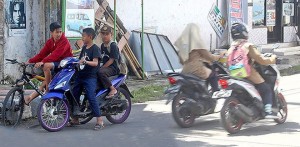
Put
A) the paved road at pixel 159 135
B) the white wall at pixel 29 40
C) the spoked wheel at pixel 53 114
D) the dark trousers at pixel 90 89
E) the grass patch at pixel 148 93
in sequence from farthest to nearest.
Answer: the white wall at pixel 29 40 → the grass patch at pixel 148 93 → the dark trousers at pixel 90 89 → the spoked wheel at pixel 53 114 → the paved road at pixel 159 135

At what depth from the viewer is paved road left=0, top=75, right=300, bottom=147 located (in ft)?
28.5

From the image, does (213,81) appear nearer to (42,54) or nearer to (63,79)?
(63,79)

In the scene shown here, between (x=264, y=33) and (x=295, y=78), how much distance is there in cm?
553

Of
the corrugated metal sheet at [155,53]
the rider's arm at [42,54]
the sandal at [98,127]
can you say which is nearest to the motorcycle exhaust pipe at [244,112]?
the sandal at [98,127]

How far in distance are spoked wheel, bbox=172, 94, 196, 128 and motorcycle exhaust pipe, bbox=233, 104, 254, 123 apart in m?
0.79

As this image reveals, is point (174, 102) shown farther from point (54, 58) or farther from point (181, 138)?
point (54, 58)

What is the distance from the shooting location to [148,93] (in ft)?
44.2

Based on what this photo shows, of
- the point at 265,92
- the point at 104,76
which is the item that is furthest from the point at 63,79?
the point at 265,92

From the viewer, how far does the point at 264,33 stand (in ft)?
70.9

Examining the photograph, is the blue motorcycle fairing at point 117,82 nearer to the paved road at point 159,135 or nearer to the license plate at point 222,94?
the paved road at point 159,135

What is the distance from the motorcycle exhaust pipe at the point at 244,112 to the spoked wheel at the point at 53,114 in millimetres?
2497

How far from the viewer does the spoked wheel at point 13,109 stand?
973 centimetres

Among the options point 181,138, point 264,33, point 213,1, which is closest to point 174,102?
point 181,138

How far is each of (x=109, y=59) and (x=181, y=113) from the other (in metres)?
1.44
